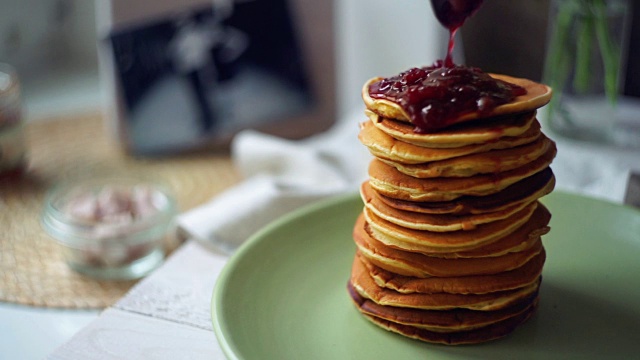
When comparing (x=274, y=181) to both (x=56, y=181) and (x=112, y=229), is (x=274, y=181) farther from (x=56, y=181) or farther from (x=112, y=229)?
(x=56, y=181)

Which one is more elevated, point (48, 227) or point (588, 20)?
point (588, 20)

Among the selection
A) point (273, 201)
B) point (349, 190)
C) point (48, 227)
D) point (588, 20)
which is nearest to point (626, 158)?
point (588, 20)

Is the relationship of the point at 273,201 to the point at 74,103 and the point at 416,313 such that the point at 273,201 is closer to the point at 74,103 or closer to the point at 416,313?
the point at 416,313

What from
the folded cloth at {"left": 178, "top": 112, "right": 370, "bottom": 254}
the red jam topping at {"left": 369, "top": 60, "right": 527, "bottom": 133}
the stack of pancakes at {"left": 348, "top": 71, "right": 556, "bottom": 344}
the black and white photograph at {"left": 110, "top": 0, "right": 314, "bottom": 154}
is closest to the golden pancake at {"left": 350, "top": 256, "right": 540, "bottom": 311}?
the stack of pancakes at {"left": 348, "top": 71, "right": 556, "bottom": 344}

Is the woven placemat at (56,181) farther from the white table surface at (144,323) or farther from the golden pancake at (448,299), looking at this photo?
the golden pancake at (448,299)

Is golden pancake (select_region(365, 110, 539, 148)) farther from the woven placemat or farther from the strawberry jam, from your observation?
the woven placemat

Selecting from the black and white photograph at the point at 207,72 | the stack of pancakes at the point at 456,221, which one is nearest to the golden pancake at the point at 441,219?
the stack of pancakes at the point at 456,221

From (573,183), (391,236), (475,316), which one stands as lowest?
(573,183)
